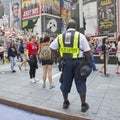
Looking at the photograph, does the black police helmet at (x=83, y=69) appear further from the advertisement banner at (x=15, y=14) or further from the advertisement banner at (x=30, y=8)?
the advertisement banner at (x=15, y=14)

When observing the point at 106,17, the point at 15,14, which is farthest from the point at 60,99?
the point at 15,14

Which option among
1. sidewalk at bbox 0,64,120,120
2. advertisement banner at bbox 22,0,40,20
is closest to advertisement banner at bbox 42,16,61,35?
advertisement banner at bbox 22,0,40,20

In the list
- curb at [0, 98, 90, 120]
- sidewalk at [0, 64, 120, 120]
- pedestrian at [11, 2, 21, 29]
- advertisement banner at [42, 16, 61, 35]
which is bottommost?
curb at [0, 98, 90, 120]

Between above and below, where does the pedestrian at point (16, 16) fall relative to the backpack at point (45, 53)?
above

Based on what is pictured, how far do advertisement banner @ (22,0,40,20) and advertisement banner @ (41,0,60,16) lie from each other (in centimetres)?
136

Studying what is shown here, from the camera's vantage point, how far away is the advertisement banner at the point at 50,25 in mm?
62094

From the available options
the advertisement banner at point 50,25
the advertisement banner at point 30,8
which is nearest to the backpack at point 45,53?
the advertisement banner at point 50,25

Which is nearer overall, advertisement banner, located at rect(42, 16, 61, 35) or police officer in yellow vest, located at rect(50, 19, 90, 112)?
police officer in yellow vest, located at rect(50, 19, 90, 112)

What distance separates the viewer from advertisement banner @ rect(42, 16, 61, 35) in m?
62.1

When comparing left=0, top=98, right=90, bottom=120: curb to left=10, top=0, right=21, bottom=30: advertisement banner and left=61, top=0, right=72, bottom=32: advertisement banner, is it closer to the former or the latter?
left=61, top=0, right=72, bottom=32: advertisement banner

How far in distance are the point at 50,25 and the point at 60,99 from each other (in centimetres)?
5837

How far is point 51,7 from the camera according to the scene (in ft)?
211

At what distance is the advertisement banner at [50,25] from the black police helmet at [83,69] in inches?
2220

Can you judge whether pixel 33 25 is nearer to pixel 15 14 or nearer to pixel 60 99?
pixel 15 14
